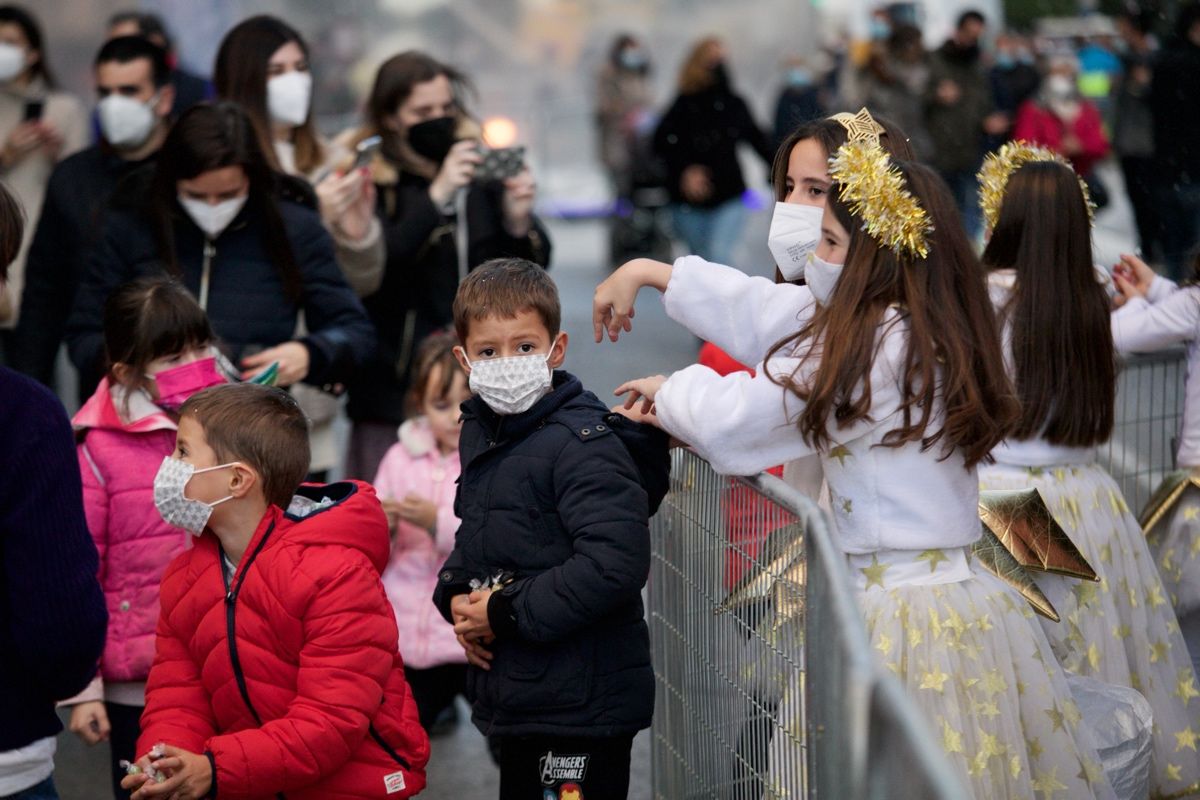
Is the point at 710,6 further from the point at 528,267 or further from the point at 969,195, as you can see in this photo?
the point at 528,267

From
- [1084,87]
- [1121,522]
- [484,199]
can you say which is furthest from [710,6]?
[1121,522]

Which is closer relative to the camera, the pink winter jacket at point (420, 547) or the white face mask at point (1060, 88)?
the pink winter jacket at point (420, 547)

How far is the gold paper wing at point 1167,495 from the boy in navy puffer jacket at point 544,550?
212cm

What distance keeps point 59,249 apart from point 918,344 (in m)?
3.33

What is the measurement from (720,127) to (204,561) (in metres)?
8.41

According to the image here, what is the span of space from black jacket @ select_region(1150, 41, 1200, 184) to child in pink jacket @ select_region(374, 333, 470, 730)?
275 inches

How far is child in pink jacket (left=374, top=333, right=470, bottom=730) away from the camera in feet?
17.2

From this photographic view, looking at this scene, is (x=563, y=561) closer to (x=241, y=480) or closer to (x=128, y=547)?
(x=241, y=480)

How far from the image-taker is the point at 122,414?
168 inches

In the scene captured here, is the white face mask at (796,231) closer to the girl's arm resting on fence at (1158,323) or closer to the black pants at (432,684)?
the girl's arm resting on fence at (1158,323)

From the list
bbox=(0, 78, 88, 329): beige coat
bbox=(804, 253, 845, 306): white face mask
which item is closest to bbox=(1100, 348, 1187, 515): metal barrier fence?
bbox=(804, 253, 845, 306): white face mask

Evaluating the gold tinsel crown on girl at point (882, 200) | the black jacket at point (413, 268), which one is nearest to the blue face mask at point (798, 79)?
the black jacket at point (413, 268)

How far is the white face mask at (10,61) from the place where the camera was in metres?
7.55

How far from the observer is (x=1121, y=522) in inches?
185
